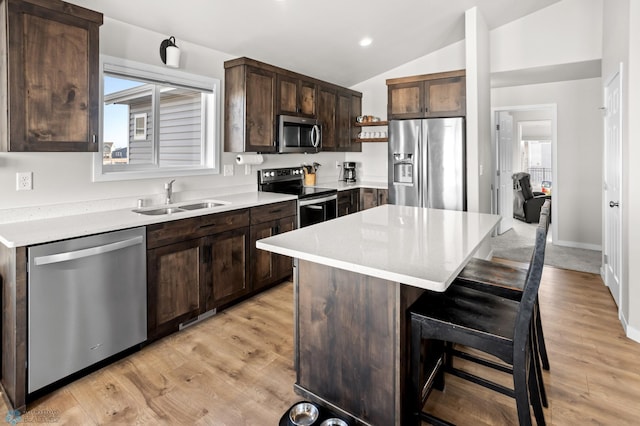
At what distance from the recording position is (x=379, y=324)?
1666mm

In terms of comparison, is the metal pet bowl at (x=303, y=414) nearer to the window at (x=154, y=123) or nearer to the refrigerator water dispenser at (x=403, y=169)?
the window at (x=154, y=123)

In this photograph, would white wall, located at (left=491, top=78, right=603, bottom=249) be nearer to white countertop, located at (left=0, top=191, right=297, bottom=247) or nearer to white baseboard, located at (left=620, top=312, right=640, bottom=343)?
white baseboard, located at (left=620, top=312, right=640, bottom=343)

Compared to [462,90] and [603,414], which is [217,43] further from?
[603,414]

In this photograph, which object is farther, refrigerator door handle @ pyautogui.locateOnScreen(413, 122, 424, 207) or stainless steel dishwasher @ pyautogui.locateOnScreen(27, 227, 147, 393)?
refrigerator door handle @ pyautogui.locateOnScreen(413, 122, 424, 207)

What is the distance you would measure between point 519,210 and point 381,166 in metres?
3.74

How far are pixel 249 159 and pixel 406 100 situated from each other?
84.1 inches

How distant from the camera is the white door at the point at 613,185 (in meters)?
3.15

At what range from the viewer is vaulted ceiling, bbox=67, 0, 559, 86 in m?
2.97

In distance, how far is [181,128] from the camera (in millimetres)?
3834

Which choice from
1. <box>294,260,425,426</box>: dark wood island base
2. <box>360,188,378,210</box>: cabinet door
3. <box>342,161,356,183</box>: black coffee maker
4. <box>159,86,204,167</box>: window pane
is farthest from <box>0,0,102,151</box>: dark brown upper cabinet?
<box>342,161,356,183</box>: black coffee maker

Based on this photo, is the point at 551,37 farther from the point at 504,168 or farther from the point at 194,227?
the point at 194,227

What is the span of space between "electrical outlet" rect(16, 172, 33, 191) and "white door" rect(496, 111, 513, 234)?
5.98m

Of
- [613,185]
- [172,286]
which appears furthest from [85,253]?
[613,185]

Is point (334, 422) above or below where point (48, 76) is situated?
below
